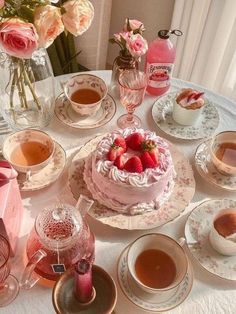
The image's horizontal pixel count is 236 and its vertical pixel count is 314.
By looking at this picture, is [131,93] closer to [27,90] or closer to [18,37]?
[27,90]

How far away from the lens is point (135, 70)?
4.91 feet

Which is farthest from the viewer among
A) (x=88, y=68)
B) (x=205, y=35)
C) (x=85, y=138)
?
(x=88, y=68)

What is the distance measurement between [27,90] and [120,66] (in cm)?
34

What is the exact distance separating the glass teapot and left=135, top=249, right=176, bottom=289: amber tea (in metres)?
0.13

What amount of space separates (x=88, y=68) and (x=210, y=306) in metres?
1.67

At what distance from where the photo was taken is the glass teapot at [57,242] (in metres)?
1.03

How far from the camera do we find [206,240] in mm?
1197

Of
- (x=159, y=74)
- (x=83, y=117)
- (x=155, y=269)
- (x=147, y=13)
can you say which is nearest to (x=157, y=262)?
(x=155, y=269)

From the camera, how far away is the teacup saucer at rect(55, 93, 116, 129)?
1472 mm

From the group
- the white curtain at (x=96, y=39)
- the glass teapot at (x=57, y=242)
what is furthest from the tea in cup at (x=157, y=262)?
the white curtain at (x=96, y=39)

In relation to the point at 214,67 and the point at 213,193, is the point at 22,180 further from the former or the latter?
the point at 214,67

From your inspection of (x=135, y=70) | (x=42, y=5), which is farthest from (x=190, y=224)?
(x=42, y=5)

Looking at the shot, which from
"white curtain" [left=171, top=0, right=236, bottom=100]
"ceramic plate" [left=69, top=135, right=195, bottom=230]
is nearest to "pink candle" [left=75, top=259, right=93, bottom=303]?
"ceramic plate" [left=69, top=135, right=195, bottom=230]

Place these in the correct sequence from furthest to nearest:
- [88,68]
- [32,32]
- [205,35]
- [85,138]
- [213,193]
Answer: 1. [88,68]
2. [205,35]
3. [85,138]
4. [213,193]
5. [32,32]
